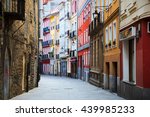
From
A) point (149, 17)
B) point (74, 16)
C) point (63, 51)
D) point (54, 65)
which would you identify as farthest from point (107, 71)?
point (54, 65)

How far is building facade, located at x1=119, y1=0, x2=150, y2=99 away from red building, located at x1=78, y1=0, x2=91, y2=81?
2248 centimetres

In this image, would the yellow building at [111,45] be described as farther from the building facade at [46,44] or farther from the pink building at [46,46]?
the pink building at [46,46]

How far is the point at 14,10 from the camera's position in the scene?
2011 centimetres

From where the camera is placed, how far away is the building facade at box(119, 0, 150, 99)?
17250 mm

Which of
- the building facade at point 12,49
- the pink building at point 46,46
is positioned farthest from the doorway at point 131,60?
the pink building at point 46,46

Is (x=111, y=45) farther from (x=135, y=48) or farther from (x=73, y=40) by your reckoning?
(x=73, y=40)

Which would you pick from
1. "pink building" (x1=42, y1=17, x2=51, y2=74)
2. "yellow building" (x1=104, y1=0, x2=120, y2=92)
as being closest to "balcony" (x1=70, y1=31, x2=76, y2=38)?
"pink building" (x1=42, y1=17, x2=51, y2=74)

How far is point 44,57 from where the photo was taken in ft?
300

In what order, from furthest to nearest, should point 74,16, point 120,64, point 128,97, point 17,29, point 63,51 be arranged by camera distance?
point 63,51, point 74,16, point 120,64, point 17,29, point 128,97

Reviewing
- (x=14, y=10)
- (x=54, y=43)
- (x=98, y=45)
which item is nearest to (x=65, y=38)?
(x=54, y=43)

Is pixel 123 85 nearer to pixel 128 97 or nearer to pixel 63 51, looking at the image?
pixel 128 97

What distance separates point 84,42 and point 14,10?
3088 centimetres

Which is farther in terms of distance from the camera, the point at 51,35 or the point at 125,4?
the point at 51,35

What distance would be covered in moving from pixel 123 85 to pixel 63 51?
51.2 meters
